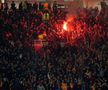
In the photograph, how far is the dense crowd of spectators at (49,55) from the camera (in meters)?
18.0

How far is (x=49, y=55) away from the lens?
19.4m

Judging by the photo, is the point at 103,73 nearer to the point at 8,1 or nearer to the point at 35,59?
the point at 35,59

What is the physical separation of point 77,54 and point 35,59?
215 cm

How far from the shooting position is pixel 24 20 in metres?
20.4

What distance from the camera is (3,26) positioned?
19.9 metres

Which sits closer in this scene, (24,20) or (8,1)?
(24,20)

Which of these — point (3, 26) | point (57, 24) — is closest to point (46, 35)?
point (57, 24)

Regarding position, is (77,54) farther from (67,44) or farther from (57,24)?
(57,24)

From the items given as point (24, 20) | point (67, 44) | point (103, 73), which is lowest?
point (103, 73)

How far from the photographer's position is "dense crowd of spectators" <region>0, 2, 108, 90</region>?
18031 millimetres

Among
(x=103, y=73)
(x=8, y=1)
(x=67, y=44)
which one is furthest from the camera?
(x=8, y=1)

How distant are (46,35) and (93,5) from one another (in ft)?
18.5

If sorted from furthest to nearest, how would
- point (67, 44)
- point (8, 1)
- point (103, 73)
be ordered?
point (8, 1)
point (67, 44)
point (103, 73)

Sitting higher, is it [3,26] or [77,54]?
[3,26]
